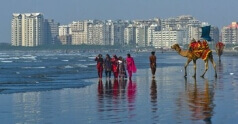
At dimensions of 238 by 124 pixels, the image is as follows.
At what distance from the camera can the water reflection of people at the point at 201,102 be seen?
14258 mm

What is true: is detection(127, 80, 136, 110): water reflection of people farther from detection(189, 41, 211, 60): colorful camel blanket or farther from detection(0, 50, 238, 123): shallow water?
detection(189, 41, 211, 60): colorful camel blanket

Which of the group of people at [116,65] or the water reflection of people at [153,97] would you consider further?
the group of people at [116,65]

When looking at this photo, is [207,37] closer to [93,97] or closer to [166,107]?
[93,97]

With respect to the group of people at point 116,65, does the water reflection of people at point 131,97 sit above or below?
below

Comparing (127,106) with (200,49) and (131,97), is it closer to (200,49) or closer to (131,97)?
(131,97)

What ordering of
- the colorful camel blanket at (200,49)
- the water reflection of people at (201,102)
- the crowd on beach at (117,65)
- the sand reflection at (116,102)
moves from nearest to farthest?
the water reflection of people at (201,102), the sand reflection at (116,102), the colorful camel blanket at (200,49), the crowd on beach at (117,65)

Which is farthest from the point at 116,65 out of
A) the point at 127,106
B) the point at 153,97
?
the point at 127,106

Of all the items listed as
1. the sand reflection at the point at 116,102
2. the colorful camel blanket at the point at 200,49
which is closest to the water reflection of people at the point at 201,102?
the sand reflection at the point at 116,102

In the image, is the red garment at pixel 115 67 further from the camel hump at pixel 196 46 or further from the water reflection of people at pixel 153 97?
the water reflection of people at pixel 153 97

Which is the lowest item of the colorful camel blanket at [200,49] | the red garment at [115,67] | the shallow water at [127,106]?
the shallow water at [127,106]

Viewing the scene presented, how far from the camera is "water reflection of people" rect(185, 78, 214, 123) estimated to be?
46.8 ft

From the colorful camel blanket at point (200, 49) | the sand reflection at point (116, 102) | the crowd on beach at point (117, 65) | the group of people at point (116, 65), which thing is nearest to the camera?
the sand reflection at point (116, 102)

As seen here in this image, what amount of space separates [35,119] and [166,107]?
10.8 ft

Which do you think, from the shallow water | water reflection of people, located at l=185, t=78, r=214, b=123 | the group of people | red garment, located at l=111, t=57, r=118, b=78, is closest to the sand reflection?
the shallow water
